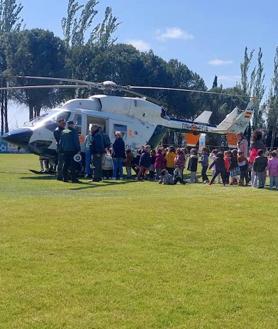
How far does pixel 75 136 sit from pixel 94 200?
5498mm

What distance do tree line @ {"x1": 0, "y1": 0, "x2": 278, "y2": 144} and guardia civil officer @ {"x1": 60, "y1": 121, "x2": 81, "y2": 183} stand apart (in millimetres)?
44890

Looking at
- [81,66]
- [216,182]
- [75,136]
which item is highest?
[81,66]

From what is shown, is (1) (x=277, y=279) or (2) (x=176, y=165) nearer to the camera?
(1) (x=277, y=279)

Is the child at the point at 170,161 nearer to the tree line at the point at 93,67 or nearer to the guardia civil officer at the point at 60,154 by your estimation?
the guardia civil officer at the point at 60,154

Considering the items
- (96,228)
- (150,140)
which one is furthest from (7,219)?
(150,140)

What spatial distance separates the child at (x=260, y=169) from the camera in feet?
55.9

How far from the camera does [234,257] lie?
23.8 ft

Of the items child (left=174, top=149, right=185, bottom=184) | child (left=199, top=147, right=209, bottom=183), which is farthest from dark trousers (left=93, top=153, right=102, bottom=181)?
child (left=199, top=147, right=209, bottom=183)

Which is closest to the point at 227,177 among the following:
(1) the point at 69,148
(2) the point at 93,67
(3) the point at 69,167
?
(3) the point at 69,167

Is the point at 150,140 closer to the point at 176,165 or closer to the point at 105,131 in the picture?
the point at 105,131

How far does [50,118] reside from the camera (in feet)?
67.6

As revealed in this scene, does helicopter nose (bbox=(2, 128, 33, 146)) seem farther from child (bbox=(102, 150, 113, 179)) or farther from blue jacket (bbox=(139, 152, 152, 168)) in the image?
blue jacket (bbox=(139, 152, 152, 168))

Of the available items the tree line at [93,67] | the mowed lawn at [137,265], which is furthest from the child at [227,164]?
the tree line at [93,67]

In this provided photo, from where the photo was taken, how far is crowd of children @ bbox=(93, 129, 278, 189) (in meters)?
17.4
